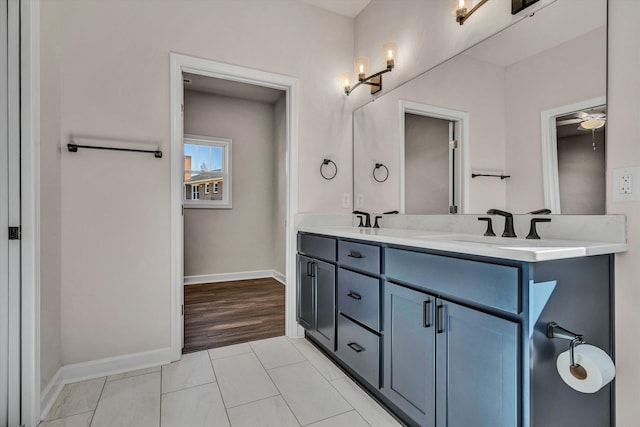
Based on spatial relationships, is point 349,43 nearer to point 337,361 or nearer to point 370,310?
point 370,310

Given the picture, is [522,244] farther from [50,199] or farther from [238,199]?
[238,199]

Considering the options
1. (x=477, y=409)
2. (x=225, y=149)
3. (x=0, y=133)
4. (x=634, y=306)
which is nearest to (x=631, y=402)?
(x=634, y=306)

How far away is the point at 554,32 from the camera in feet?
4.63

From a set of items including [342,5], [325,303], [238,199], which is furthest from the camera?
[238,199]

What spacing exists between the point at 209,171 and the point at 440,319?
409 centimetres

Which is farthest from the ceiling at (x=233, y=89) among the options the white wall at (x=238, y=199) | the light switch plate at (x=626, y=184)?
the light switch plate at (x=626, y=184)

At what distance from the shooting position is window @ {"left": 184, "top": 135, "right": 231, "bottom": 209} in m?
4.55

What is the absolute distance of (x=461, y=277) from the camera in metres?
1.18

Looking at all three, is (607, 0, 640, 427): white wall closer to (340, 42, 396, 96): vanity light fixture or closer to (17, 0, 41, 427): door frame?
(340, 42, 396, 96): vanity light fixture

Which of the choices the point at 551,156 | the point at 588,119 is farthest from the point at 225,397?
the point at 588,119

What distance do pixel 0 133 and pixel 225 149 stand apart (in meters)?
3.22

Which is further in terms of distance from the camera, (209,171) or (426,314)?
(209,171)

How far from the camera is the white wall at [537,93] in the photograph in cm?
129

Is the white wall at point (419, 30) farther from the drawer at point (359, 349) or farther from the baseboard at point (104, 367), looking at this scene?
the baseboard at point (104, 367)
